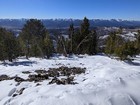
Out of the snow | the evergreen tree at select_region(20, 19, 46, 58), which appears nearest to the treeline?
the evergreen tree at select_region(20, 19, 46, 58)

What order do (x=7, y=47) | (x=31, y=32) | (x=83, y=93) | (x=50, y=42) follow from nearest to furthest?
(x=83, y=93) → (x=7, y=47) → (x=50, y=42) → (x=31, y=32)

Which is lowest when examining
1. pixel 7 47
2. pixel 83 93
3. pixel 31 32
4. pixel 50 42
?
pixel 50 42

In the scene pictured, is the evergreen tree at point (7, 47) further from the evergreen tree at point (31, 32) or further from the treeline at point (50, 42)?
the evergreen tree at point (31, 32)

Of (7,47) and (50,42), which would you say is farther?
(50,42)

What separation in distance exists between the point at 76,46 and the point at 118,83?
32.4m

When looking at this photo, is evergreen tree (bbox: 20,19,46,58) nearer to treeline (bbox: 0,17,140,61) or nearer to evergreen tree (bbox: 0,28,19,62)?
treeline (bbox: 0,17,140,61)

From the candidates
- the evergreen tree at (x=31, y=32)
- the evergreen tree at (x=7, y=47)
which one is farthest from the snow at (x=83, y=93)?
the evergreen tree at (x=31, y=32)

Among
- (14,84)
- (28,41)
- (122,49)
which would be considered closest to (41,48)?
(28,41)

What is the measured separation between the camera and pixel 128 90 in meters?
11.5

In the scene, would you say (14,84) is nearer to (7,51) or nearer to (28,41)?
(7,51)

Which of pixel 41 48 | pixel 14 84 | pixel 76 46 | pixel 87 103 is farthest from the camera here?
pixel 76 46

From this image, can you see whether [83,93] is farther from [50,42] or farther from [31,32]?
[31,32]

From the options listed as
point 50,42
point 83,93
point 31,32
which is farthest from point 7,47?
point 83,93

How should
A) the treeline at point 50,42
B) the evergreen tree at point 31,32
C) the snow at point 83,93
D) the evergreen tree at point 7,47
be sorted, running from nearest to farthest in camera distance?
the snow at point 83,93 < the evergreen tree at point 7,47 < the treeline at point 50,42 < the evergreen tree at point 31,32
